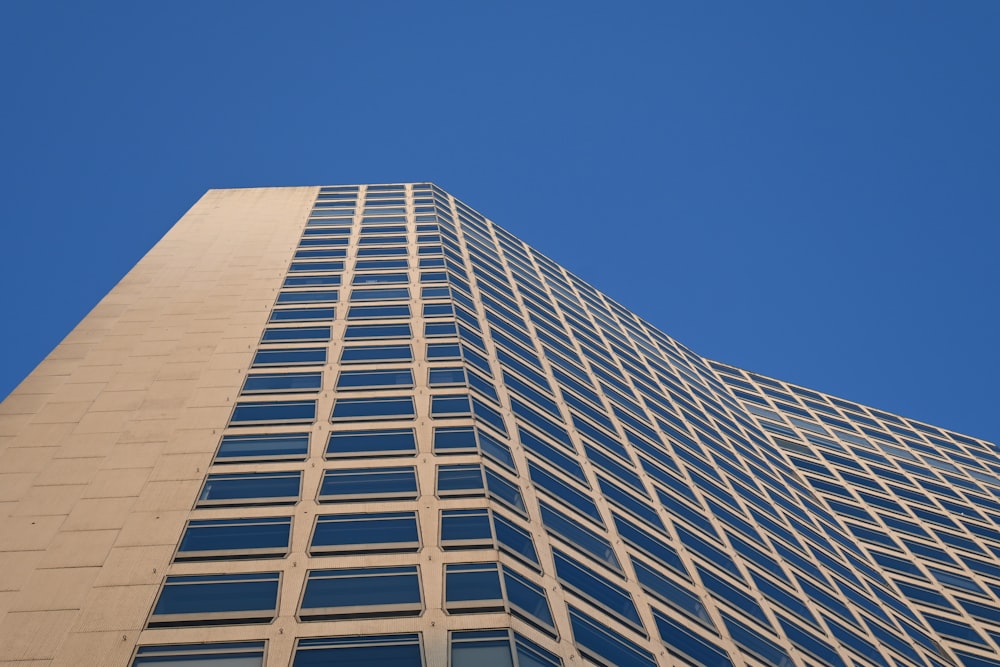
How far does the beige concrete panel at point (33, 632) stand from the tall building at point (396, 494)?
7cm

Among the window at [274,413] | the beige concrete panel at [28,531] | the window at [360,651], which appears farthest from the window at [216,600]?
the window at [274,413]

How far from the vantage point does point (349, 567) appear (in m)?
26.3

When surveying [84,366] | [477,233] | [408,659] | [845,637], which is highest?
[477,233]

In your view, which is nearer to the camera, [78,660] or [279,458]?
[78,660]

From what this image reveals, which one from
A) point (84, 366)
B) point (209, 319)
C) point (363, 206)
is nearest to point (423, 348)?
point (209, 319)

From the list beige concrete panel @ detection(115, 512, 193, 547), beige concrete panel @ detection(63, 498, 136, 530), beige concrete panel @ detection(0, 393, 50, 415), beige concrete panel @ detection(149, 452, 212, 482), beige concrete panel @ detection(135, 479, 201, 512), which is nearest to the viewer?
beige concrete panel @ detection(115, 512, 193, 547)

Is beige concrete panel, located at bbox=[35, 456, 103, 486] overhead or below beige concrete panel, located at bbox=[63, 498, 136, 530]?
overhead

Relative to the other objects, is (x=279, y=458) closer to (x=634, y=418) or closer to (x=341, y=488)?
(x=341, y=488)

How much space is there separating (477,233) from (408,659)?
153ft

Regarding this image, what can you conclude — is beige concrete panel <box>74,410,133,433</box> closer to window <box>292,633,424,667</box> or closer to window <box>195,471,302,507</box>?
window <box>195,471,302,507</box>

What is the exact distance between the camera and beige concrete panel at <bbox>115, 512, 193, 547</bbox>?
2681 cm

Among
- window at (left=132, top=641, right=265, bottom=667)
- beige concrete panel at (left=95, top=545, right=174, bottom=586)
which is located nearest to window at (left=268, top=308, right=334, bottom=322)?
beige concrete panel at (left=95, top=545, right=174, bottom=586)

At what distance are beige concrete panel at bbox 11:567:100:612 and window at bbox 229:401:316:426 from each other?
8965 millimetres

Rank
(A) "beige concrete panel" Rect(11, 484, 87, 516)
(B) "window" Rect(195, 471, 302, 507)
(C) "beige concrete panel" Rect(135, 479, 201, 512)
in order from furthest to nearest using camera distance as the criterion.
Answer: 1. (B) "window" Rect(195, 471, 302, 507)
2. (C) "beige concrete panel" Rect(135, 479, 201, 512)
3. (A) "beige concrete panel" Rect(11, 484, 87, 516)
